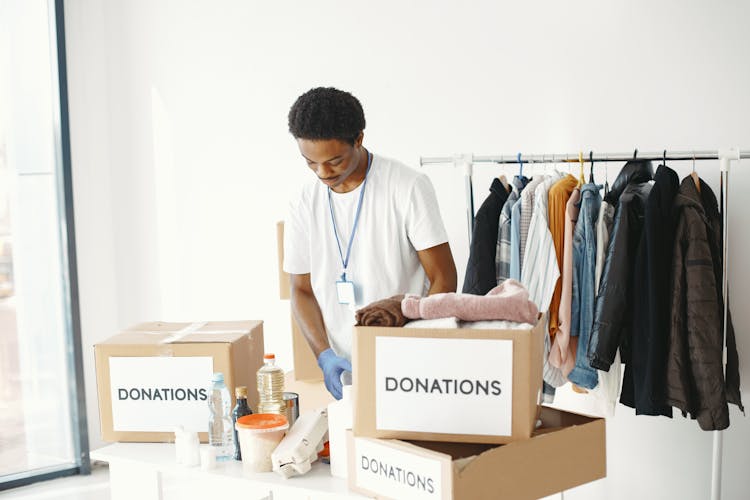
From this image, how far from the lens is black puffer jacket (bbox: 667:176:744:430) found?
2211 mm

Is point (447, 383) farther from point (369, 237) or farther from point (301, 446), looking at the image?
point (369, 237)

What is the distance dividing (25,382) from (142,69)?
160 cm

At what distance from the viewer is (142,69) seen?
3789mm

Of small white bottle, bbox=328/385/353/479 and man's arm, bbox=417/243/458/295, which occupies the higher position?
man's arm, bbox=417/243/458/295

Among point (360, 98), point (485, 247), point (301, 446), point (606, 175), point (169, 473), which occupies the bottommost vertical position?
point (169, 473)

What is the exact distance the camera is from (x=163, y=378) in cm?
184

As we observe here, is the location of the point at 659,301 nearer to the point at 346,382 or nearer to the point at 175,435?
the point at 346,382

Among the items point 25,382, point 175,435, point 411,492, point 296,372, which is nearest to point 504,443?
point 411,492

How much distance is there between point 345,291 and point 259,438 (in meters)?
0.65

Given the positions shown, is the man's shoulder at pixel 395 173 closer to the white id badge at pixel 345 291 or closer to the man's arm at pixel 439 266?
the man's arm at pixel 439 266

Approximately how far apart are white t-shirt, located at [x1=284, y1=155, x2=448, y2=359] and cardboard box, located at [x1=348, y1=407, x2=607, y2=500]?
2.39 feet

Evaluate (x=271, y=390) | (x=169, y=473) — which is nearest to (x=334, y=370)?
(x=271, y=390)

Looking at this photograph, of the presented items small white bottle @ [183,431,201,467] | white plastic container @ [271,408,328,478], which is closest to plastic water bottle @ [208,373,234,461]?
small white bottle @ [183,431,201,467]

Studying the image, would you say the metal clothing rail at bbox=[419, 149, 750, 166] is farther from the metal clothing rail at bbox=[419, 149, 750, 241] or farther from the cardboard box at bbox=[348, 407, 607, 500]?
the cardboard box at bbox=[348, 407, 607, 500]
